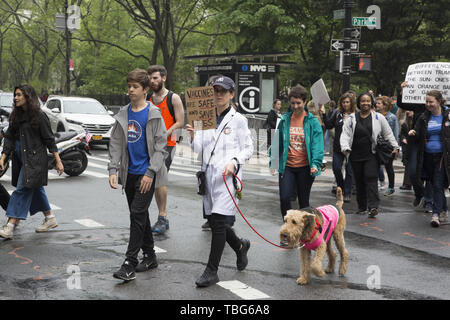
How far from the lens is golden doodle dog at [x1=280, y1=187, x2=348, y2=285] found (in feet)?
17.8

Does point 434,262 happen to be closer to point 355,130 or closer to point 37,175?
point 355,130

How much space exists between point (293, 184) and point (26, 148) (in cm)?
A: 321

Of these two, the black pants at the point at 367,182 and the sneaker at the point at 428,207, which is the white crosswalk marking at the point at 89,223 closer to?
the black pants at the point at 367,182

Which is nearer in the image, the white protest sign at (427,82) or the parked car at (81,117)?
the white protest sign at (427,82)

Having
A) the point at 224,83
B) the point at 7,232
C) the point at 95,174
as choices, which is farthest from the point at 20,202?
the point at 95,174

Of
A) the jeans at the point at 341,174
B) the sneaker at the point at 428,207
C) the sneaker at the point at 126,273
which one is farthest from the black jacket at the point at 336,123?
the sneaker at the point at 126,273

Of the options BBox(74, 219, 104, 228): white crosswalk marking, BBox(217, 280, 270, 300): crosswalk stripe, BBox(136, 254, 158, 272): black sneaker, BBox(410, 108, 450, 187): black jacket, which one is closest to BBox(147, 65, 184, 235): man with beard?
BBox(74, 219, 104, 228): white crosswalk marking

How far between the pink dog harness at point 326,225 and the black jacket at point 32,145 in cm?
357

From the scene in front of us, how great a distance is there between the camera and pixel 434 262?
22.6ft

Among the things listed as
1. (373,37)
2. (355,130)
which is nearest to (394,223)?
(355,130)

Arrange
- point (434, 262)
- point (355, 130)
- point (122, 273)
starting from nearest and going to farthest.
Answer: point (122, 273) → point (434, 262) → point (355, 130)

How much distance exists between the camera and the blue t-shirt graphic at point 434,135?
8.98 metres
